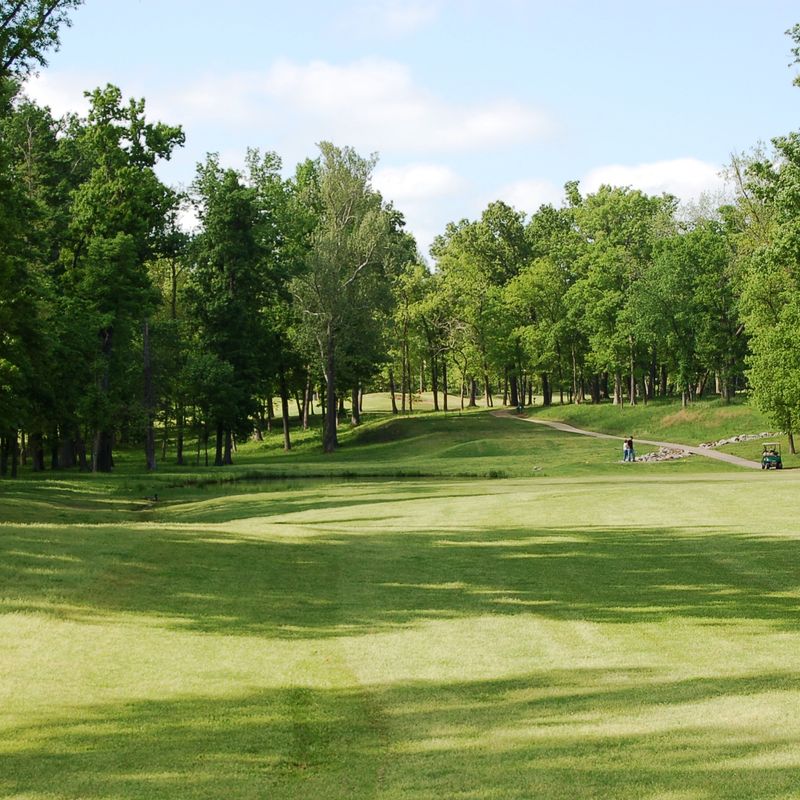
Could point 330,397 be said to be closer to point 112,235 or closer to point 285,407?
point 285,407

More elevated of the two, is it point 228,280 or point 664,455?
point 228,280

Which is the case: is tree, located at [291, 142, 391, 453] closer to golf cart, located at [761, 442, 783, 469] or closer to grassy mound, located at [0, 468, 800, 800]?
golf cart, located at [761, 442, 783, 469]

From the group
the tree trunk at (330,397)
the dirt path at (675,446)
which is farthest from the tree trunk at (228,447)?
the dirt path at (675,446)

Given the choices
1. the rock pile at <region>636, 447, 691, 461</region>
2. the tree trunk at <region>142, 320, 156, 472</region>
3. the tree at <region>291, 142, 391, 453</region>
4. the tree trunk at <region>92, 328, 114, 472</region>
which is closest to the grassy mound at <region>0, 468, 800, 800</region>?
the tree trunk at <region>92, 328, 114, 472</region>

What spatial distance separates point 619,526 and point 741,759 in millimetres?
17699

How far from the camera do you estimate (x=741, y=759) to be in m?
8.01

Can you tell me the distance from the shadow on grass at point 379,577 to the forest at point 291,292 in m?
15.1

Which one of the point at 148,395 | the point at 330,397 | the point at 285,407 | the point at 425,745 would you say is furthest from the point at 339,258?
the point at 425,745

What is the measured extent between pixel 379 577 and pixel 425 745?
9.19m

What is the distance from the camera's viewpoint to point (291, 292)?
3034 inches

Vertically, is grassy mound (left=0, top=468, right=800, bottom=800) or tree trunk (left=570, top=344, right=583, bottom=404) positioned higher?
tree trunk (left=570, top=344, right=583, bottom=404)

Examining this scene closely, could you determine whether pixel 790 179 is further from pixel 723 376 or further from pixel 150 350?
pixel 723 376

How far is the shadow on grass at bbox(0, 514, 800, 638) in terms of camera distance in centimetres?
1446

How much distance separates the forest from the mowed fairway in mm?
17267
